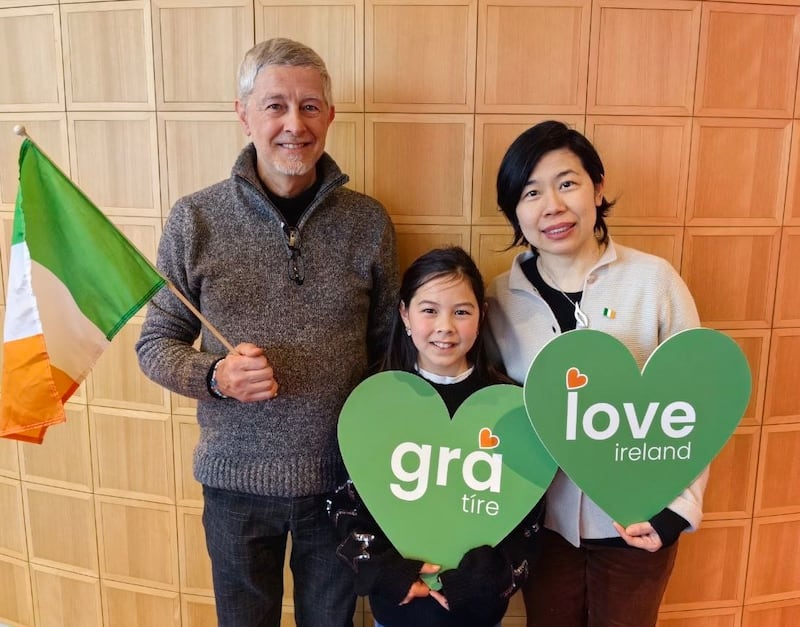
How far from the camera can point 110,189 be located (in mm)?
1697

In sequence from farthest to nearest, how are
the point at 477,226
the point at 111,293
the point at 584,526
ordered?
the point at 477,226 → the point at 584,526 → the point at 111,293

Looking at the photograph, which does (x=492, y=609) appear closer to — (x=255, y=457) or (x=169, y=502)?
(x=255, y=457)

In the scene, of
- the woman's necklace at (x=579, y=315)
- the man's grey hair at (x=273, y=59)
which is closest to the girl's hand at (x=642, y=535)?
the woman's necklace at (x=579, y=315)

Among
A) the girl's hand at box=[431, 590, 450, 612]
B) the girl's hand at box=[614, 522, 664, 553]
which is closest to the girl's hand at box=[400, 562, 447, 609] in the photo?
the girl's hand at box=[431, 590, 450, 612]

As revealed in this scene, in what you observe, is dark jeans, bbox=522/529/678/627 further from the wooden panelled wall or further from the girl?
the wooden panelled wall

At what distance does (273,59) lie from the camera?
48.8 inches

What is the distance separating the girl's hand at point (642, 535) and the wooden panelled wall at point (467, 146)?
750 mm

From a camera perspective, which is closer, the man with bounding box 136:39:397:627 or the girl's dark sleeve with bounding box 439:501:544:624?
the girl's dark sleeve with bounding box 439:501:544:624

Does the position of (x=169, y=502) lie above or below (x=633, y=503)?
below

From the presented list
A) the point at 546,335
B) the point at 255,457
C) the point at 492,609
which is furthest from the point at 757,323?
the point at 255,457

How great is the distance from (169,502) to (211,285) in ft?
2.89

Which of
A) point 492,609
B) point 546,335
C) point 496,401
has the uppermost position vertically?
point 546,335

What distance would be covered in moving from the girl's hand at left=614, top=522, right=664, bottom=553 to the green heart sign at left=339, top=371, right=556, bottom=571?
184mm

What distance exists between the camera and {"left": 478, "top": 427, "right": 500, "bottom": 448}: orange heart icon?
3.82 ft
